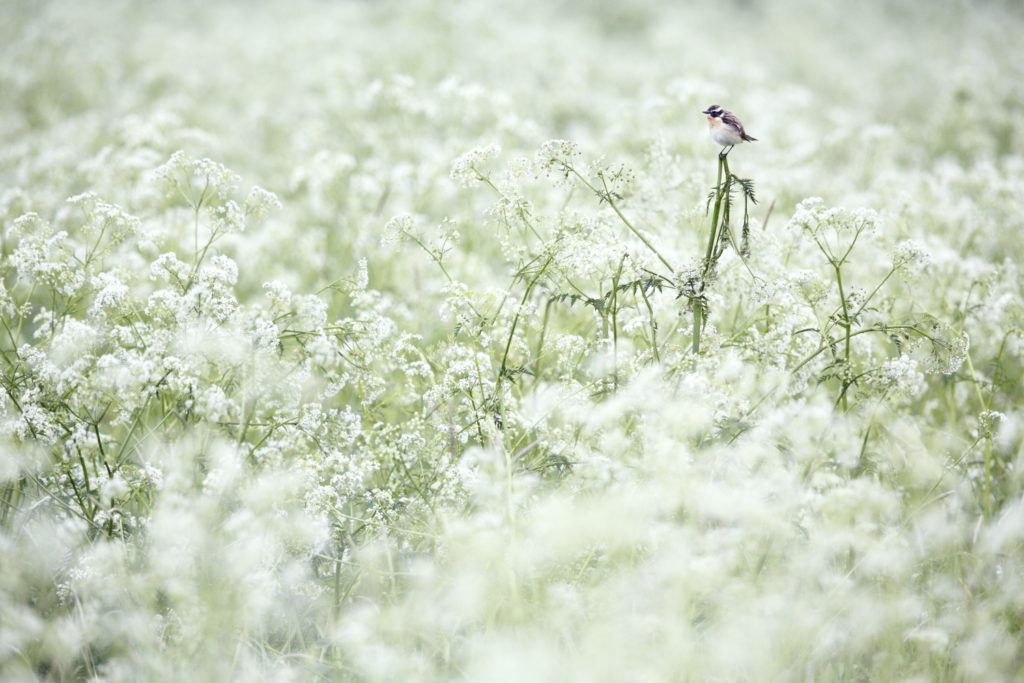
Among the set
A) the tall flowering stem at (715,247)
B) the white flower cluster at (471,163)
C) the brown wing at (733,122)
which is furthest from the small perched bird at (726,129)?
the white flower cluster at (471,163)

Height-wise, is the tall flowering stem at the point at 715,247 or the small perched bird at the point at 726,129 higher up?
the small perched bird at the point at 726,129

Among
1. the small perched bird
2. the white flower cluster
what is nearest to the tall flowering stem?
the small perched bird

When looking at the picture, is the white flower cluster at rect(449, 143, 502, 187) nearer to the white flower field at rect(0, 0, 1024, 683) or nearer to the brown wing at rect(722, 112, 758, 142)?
the white flower field at rect(0, 0, 1024, 683)

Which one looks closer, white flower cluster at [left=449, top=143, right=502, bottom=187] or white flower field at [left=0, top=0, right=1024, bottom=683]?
white flower field at [left=0, top=0, right=1024, bottom=683]

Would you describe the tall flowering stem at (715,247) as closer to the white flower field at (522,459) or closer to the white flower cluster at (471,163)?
the white flower field at (522,459)

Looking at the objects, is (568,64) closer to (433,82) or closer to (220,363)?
(433,82)

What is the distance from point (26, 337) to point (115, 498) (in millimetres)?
2349

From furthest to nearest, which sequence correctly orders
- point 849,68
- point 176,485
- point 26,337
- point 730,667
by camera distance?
point 849,68 < point 26,337 < point 176,485 < point 730,667

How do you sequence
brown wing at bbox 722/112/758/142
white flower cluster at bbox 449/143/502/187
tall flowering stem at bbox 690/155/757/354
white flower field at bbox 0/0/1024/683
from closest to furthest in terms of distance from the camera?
white flower field at bbox 0/0/1024/683 → tall flowering stem at bbox 690/155/757/354 → brown wing at bbox 722/112/758/142 → white flower cluster at bbox 449/143/502/187

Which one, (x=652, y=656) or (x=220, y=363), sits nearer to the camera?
(x=652, y=656)

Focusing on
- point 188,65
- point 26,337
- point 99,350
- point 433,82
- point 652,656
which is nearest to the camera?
point 652,656

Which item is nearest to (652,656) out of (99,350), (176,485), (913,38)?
(176,485)

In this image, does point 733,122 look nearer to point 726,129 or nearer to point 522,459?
point 726,129

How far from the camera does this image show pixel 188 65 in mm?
10219
